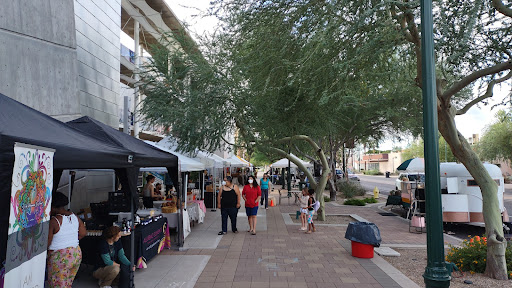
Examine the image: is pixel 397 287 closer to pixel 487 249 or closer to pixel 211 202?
pixel 487 249

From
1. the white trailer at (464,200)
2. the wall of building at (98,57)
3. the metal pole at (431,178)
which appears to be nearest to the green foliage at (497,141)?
the white trailer at (464,200)

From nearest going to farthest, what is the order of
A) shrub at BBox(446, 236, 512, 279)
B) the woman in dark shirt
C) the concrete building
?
1. the woman in dark shirt
2. shrub at BBox(446, 236, 512, 279)
3. the concrete building

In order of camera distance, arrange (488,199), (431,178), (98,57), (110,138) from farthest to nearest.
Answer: (98,57) → (488,199) → (110,138) → (431,178)

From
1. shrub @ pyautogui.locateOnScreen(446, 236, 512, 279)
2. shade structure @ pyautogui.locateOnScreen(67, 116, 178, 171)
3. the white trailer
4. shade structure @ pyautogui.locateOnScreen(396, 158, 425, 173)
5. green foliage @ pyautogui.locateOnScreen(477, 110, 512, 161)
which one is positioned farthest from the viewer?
green foliage @ pyautogui.locateOnScreen(477, 110, 512, 161)

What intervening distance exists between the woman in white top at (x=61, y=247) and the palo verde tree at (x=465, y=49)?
18.6ft

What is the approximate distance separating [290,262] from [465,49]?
557cm

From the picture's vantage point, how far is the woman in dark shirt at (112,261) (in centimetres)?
573

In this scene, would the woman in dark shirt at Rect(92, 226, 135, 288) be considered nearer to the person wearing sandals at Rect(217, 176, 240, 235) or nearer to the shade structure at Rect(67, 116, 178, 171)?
the shade structure at Rect(67, 116, 178, 171)

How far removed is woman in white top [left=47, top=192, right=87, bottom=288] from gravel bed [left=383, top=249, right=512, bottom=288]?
5.46m

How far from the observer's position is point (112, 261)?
5.81 m

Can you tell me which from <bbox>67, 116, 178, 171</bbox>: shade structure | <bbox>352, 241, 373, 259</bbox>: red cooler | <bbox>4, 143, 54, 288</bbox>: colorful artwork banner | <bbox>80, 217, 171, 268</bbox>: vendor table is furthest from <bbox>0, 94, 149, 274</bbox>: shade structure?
<bbox>352, 241, 373, 259</bbox>: red cooler

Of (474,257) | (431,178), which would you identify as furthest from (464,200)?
(431,178)

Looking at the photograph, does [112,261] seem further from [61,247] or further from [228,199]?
[228,199]

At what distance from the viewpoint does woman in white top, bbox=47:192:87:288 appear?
184 inches
